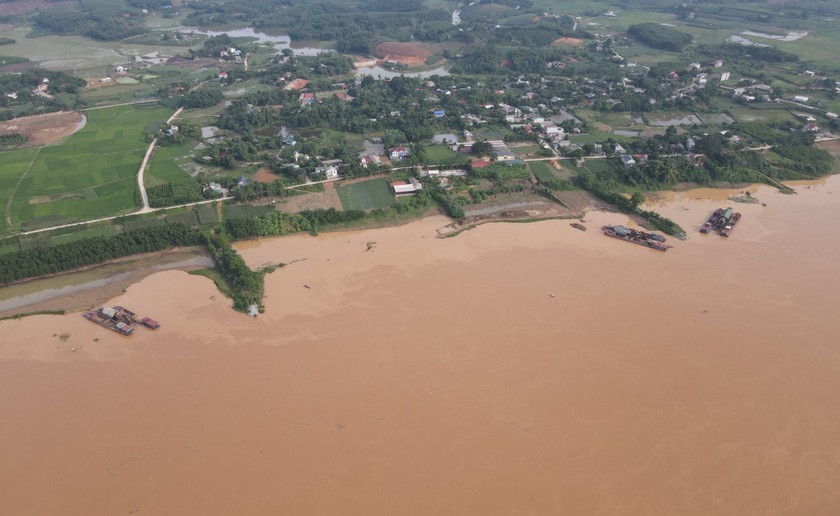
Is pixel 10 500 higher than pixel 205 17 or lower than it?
lower

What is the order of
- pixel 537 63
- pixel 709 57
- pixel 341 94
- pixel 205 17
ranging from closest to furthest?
1. pixel 341 94
2. pixel 537 63
3. pixel 709 57
4. pixel 205 17

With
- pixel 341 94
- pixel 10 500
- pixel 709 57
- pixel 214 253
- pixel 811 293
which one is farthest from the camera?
pixel 709 57

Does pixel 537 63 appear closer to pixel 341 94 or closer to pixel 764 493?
pixel 341 94

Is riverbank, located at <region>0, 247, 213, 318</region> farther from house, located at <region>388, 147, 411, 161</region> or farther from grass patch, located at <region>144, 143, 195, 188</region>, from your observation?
house, located at <region>388, 147, 411, 161</region>

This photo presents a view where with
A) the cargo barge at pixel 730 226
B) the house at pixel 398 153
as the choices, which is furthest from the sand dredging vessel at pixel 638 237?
the house at pixel 398 153

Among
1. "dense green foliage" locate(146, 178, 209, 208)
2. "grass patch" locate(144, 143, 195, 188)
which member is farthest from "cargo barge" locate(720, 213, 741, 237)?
"grass patch" locate(144, 143, 195, 188)

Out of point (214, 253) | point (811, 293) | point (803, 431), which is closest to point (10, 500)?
point (214, 253)

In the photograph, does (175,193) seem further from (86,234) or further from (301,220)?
(301,220)
